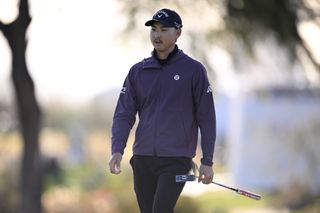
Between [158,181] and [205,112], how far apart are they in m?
0.57

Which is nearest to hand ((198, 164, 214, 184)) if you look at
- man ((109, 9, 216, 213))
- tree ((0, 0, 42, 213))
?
man ((109, 9, 216, 213))

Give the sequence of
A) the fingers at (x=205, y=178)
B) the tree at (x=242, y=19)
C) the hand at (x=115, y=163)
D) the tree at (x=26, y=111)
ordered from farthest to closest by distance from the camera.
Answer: the tree at (x=26, y=111) → the tree at (x=242, y=19) → the hand at (x=115, y=163) → the fingers at (x=205, y=178)

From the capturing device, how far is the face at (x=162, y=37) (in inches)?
271

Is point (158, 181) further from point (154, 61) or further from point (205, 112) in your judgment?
point (154, 61)

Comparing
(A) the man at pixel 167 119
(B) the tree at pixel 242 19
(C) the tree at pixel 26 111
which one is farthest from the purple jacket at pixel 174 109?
(C) the tree at pixel 26 111

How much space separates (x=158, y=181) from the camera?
691cm

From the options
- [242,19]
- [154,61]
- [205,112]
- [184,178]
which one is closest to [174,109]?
[205,112]

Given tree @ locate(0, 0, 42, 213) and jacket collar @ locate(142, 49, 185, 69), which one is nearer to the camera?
jacket collar @ locate(142, 49, 185, 69)

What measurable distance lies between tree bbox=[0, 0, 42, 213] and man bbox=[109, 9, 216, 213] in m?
7.81

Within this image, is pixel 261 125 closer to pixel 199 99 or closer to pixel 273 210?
pixel 273 210

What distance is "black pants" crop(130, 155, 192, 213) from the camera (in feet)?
22.4

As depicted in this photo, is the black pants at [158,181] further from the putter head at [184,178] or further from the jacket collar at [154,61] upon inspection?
the jacket collar at [154,61]

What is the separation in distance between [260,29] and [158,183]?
8557 mm

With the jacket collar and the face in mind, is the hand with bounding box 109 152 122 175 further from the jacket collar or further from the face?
the face
